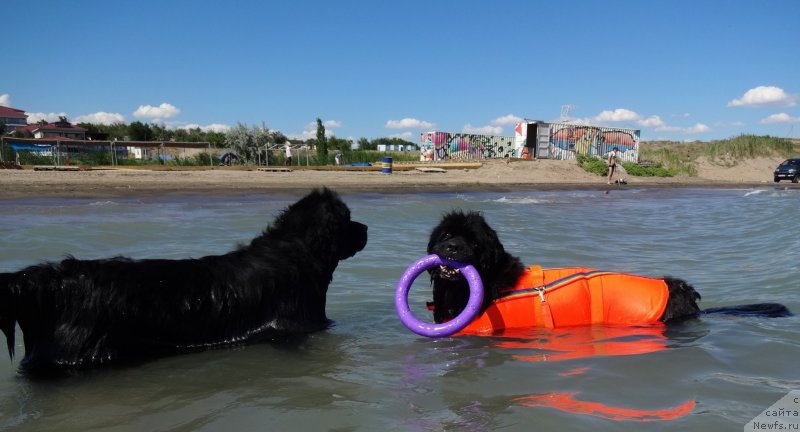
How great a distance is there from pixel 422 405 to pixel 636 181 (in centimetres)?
4134

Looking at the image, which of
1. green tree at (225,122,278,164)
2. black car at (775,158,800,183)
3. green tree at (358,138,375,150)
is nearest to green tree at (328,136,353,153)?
green tree at (358,138,375,150)

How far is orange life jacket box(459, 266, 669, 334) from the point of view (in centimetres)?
510

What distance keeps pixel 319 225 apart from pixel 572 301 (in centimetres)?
241

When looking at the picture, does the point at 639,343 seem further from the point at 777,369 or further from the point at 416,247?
the point at 416,247

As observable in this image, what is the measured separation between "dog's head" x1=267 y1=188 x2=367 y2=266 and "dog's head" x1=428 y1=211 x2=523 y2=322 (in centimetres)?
86

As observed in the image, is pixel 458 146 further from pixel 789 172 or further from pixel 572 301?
pixel 572 301

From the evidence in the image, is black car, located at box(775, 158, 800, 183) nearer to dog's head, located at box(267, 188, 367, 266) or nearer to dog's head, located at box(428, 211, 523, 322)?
dog's head, located at box(428, 211, 523, 322)

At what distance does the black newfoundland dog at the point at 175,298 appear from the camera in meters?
3.62

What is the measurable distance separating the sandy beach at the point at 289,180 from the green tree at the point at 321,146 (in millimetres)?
6751

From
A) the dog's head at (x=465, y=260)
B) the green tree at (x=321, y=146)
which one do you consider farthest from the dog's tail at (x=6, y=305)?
the green tree at (x=321, y=146)

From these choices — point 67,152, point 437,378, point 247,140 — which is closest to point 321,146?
point 247,140

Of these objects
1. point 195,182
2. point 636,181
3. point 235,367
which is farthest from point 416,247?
point 636,181

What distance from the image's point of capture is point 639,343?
15.2ft

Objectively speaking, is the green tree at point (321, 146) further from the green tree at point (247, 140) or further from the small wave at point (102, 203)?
the small wave at point (102, 203)
